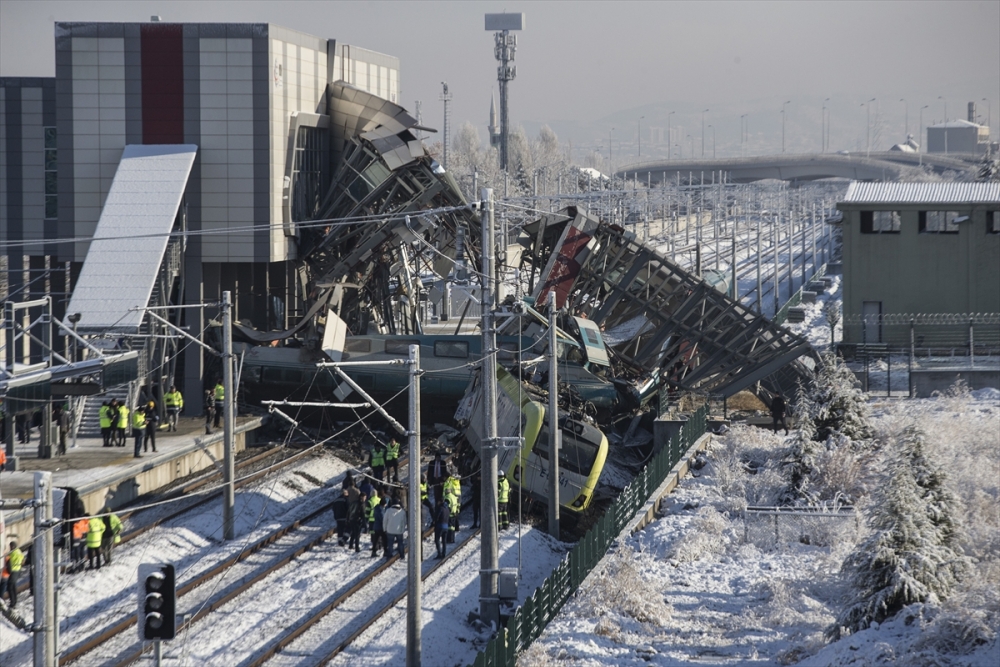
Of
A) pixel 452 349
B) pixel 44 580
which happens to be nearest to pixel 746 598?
pixel 44 580

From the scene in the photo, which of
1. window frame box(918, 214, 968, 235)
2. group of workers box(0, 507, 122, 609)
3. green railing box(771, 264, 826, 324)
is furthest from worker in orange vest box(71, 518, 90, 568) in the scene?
window frame box(918, 214, 968, 235)

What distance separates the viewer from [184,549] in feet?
89.9

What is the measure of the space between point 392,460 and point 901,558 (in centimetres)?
1522

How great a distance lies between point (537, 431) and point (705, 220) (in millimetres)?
137537

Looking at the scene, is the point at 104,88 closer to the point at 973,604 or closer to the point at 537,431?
the point at 537,431

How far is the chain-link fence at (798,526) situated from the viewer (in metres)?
26.2

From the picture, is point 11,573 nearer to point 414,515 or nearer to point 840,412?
point 414,515

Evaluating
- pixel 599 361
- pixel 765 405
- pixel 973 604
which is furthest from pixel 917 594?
pixel 765 405

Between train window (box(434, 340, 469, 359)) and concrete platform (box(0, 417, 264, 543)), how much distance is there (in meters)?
6.23

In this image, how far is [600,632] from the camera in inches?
827

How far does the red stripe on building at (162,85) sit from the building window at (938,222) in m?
28.2

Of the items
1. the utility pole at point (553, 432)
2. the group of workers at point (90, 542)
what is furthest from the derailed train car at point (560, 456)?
the group of workers at point (90, 542)

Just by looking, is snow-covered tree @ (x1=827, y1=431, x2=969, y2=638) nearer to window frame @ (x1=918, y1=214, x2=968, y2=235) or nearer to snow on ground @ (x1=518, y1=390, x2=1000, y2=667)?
snow on ground @ (x1=518, y1=390, x2=1000, y2=667)

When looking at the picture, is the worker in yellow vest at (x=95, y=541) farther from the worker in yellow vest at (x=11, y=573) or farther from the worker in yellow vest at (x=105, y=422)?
the worker in yellow vest at (x=105, y=422)
